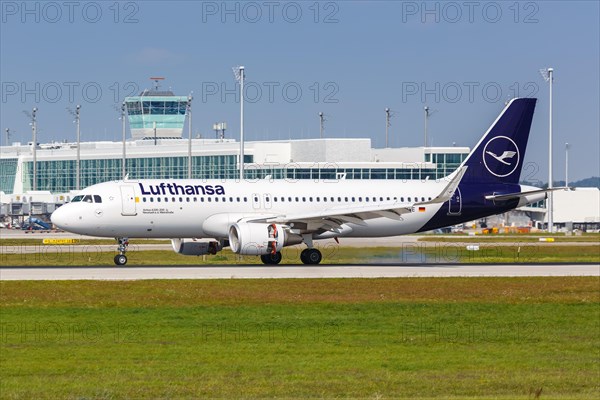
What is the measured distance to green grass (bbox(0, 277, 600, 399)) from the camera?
20938 mm

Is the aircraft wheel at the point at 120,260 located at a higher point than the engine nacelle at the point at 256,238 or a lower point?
lower

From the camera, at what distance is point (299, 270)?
1889 inches

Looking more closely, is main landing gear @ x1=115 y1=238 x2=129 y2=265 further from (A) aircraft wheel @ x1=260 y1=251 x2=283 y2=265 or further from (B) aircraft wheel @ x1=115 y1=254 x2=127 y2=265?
(A) aircraft wheel @ x1=260 y1=251 x2=283 y2=265

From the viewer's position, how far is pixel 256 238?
161ft

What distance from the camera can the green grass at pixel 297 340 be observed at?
20.9m

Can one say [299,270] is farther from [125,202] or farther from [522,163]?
[522,163]

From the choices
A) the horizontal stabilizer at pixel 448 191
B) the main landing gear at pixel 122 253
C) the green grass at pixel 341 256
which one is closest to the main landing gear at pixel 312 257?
A: the green grass at pixel 341 256

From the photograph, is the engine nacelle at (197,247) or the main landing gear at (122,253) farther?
the engine nacelle at (197,247)

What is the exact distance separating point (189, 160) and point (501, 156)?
63.3 m

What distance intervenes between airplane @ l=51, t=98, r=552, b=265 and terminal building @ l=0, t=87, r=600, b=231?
204ft

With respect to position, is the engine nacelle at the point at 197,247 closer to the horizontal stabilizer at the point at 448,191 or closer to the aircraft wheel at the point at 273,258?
the aircraft wheel at the point at 273,258

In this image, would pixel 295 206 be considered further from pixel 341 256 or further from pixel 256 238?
pixel 256 238

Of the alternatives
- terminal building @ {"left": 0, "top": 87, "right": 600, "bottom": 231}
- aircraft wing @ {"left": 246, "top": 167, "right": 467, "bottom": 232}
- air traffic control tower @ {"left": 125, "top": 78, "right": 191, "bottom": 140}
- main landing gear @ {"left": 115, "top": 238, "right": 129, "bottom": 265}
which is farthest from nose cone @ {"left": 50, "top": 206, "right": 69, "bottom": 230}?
air traffic control tower @ {"left": 125, "top": 78, "right": 191, "bottom": 140}

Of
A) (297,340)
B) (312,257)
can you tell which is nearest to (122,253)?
(312,257)
